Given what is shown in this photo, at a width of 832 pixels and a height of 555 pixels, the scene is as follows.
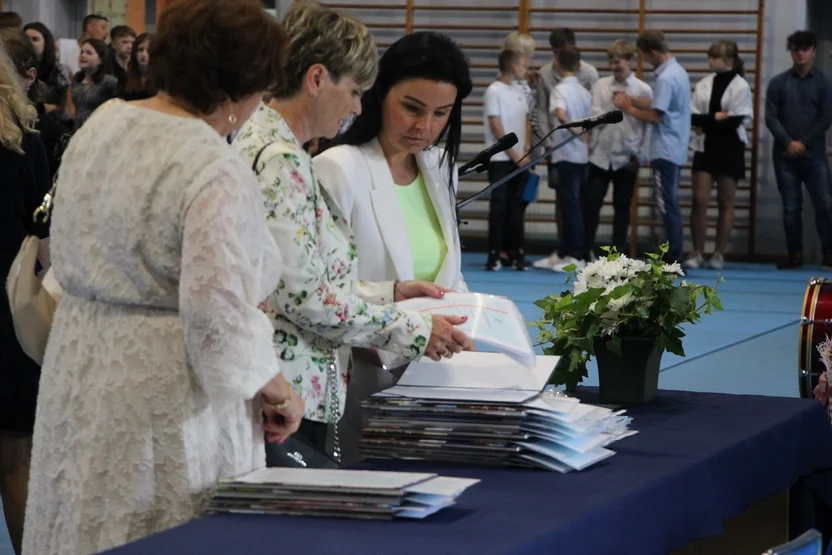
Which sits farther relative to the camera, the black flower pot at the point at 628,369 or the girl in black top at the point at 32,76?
the girl in black top at the point at 32,76

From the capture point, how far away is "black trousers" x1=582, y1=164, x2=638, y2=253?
9.36 meters

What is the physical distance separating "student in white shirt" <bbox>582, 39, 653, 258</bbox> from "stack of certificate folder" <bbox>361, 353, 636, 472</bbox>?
23.6ft

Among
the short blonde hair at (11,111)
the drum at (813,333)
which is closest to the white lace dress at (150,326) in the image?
the short blonde hair at (11,111)

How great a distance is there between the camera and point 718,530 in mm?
2002

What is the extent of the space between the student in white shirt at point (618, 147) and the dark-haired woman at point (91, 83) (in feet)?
11.2

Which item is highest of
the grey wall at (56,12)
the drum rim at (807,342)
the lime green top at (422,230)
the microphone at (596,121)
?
the grey wall at (56,12)

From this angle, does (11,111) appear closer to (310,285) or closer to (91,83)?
(310,285)

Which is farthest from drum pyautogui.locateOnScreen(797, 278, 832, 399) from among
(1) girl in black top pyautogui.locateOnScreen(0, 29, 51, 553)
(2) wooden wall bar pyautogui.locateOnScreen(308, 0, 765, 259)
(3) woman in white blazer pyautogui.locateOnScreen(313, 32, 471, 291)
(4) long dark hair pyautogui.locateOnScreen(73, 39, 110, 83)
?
(2) wooden wall bar pyautogui.locateOnScreen(308, 0, 765, 259)

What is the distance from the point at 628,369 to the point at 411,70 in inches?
26.5

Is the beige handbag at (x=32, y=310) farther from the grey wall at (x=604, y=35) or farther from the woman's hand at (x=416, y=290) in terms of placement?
the grey wall at (x=604, y=35)

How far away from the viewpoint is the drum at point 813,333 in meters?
3.49

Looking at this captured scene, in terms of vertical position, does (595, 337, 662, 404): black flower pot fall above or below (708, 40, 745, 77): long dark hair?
below

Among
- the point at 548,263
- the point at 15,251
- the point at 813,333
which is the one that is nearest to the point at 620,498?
the point at 15,251

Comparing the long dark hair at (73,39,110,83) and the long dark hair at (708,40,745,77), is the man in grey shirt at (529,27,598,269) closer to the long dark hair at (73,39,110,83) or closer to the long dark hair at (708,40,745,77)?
the long dark hair at (708,40,745,77)
